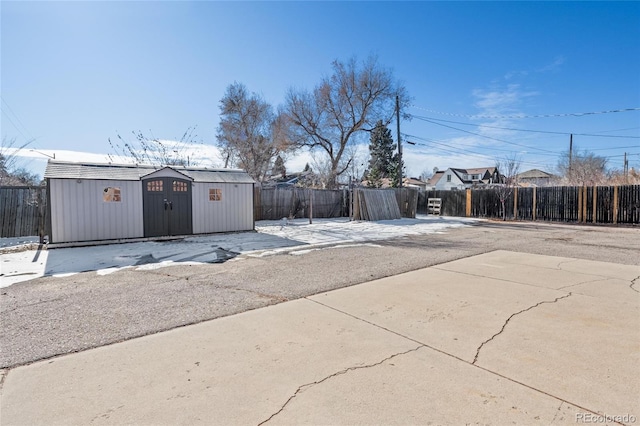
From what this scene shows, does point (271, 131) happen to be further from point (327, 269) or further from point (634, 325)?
point (634, 325)

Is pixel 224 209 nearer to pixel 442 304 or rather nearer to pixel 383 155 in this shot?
pixel 442 304

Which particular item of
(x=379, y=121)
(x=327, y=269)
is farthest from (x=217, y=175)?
(x=379, y=121)

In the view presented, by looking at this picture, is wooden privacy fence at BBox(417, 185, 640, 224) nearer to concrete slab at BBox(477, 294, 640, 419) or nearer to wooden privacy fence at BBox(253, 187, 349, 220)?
wooden privacy fence at BBox(253, 187, 349, 220)

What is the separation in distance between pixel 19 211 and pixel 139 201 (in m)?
4.05

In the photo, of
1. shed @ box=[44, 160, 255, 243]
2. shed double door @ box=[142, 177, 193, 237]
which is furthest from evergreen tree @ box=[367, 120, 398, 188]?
shed double door @ box=[142, 177, 193, 237]

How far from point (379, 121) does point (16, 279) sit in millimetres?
24905

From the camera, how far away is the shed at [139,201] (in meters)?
8.69

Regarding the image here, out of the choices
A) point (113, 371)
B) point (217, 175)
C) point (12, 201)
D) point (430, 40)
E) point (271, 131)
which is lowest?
point (113, 371)

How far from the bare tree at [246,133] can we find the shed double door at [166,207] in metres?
14.8

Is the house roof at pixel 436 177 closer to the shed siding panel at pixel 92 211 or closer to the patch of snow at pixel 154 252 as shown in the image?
the patch of snow at pixel 154 252

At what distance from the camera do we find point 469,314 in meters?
3.61

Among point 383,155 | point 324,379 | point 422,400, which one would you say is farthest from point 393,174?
point 422,400

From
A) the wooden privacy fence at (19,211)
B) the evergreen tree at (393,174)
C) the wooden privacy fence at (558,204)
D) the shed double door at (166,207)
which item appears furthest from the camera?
the evergreen tree at (393,174)

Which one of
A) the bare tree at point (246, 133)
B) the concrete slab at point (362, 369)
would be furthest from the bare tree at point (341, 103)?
the concrete slab at point (362, 369)
